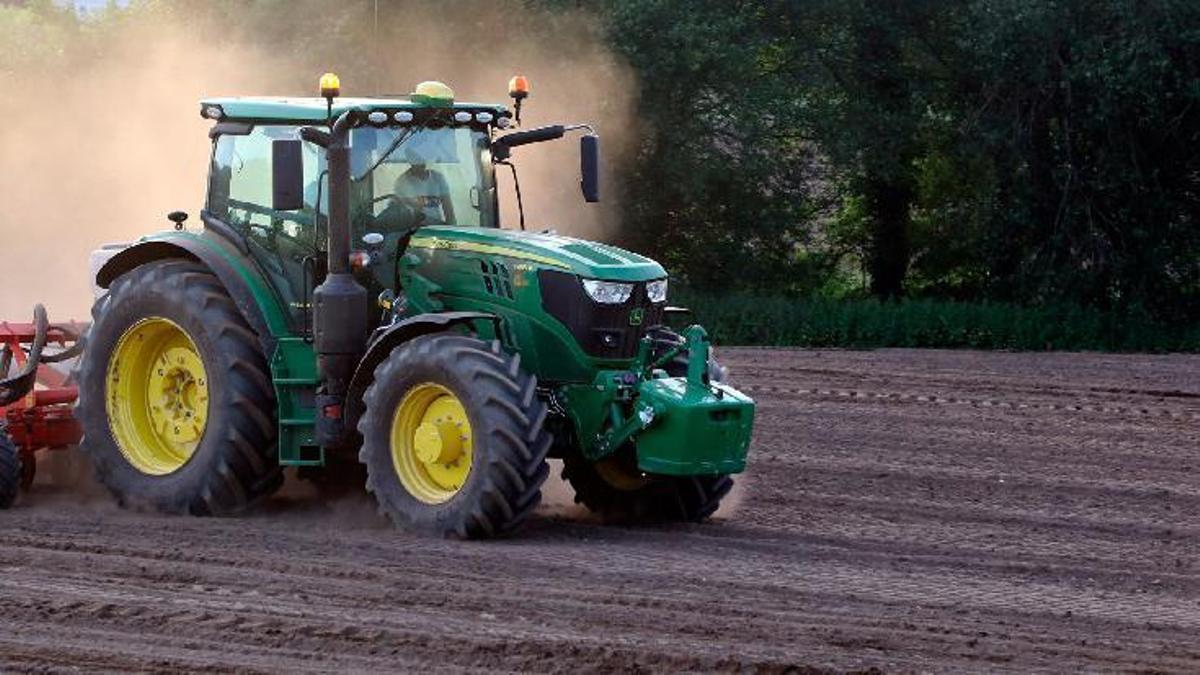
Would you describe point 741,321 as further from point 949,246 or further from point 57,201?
point 57,201

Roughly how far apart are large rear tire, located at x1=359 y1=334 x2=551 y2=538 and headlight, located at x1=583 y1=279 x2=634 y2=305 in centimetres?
55

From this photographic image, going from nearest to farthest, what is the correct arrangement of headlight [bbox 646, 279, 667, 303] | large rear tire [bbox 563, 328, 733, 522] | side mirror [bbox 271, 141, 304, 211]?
side mirror [bbox 271, 141, 304, 211], headlight [bbox 646, 279, 667, 303], large rear tire [bbox 563, 328, 733, 522]

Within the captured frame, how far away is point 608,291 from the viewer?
10.4 meters

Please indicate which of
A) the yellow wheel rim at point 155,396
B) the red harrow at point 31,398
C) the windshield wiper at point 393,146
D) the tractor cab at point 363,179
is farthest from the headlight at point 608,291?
the red harrow at point 31,398

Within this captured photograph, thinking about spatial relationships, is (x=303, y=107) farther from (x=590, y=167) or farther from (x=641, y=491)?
(x=641, y=491)

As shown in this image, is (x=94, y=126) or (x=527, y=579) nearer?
(x=527, y=579)

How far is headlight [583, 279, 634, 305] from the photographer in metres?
10.4

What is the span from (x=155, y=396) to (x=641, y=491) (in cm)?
278

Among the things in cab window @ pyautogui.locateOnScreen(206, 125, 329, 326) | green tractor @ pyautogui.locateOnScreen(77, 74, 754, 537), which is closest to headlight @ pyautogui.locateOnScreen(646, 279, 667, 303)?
green tractor @ pyautogui.locateOnScreen(77, 74, 754, 537)

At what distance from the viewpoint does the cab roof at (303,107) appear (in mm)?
10820

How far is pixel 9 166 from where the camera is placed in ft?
84.2

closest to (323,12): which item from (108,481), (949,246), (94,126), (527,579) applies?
(94,126)

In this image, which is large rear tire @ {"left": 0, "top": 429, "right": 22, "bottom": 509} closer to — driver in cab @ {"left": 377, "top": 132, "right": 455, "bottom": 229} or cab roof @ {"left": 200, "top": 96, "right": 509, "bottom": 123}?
cab roof @ {"left": 200, "top": 96, "right": 509, "bottom": 123}

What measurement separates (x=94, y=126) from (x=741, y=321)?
8.32 meters
